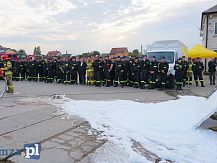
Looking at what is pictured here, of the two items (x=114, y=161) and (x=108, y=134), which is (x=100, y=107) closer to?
(x=108, y=134)

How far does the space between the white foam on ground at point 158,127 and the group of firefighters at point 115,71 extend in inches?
241

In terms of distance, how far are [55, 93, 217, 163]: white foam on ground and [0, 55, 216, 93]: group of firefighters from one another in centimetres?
612

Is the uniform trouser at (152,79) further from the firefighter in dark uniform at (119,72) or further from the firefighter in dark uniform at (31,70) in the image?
the firefighter in dark uniform at (31,70)

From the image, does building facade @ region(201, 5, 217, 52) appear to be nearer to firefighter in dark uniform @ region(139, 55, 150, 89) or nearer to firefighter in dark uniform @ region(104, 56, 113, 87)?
firefighter in dark uniform @ region(139, 55, 150, 89)

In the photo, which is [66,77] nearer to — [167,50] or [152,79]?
[152,79]

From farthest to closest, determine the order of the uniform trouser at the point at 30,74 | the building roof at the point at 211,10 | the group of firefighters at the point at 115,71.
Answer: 1. the building roof at the point at 211,10
2. the uniform trouser at the point at 30,74
3. the group of firefighters at the point at 115,71

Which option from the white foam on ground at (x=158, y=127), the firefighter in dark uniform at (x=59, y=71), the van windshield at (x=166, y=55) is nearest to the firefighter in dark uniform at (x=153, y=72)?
the van windshield at (x=166, y=55)

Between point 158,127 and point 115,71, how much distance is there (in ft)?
33.3

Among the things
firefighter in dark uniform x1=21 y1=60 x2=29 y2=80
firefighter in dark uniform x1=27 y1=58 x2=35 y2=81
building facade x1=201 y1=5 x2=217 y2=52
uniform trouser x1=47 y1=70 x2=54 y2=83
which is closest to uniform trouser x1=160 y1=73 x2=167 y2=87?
uniform trouser x1=47 y1=70 x2=54 y2=83

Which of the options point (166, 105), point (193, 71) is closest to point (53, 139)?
point (166, 105)

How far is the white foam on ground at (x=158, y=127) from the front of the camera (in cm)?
541

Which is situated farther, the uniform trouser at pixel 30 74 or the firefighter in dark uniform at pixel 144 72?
the uniform trouser at pixel 30 74

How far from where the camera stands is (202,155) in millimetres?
5273

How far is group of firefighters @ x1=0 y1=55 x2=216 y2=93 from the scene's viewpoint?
15734mm
